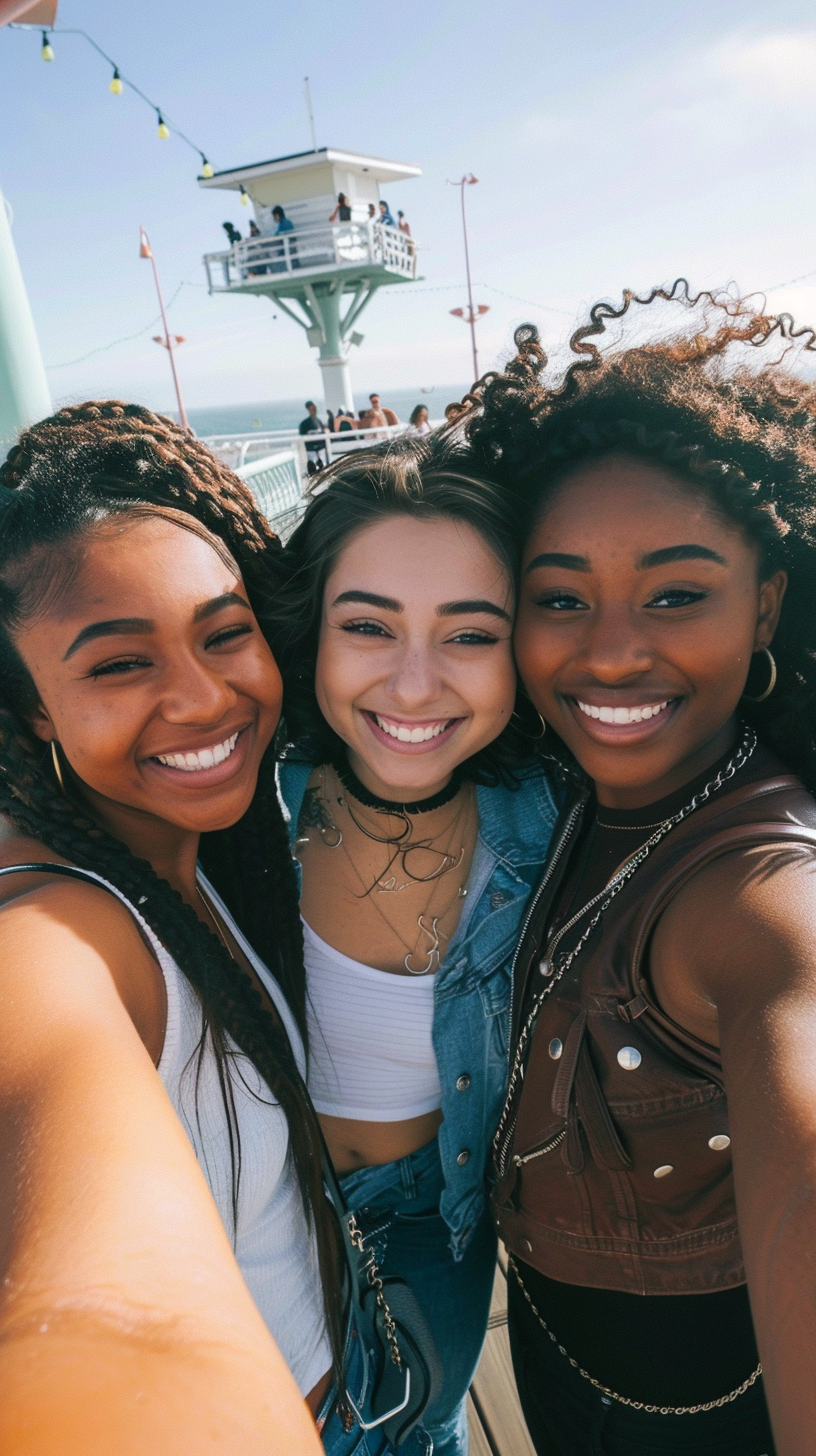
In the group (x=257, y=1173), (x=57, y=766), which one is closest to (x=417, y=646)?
(x=57, y=766)

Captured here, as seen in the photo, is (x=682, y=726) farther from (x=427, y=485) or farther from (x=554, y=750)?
(x=427, y=485)

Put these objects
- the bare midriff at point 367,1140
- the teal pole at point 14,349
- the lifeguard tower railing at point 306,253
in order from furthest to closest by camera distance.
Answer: the lifeguard tower railing at point 306,253 < the teal pole at point 14,349 < the bare midriff at point 367,1140

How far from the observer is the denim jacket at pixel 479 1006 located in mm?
1906

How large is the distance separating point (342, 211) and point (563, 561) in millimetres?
24330

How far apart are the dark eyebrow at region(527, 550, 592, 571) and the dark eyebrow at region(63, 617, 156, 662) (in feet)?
2.74

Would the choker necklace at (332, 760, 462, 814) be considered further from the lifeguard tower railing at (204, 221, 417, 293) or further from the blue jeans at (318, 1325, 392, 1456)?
the lifeguard tower railing at (204, 221, 417, 293)

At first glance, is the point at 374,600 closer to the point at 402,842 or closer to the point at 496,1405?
the point at 402,842

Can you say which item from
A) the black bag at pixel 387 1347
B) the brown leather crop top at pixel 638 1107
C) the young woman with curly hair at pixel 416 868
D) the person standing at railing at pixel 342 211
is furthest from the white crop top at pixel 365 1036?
the person standing at railing at pixel 342 211

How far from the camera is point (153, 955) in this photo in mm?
1317

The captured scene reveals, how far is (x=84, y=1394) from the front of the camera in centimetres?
61

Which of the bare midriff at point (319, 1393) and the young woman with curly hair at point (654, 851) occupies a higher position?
the young woman with curly hair at point (654, 851)

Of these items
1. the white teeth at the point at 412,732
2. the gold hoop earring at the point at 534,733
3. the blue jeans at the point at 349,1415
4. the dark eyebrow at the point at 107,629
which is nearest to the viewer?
the dark eyebrow at the point at 107,629

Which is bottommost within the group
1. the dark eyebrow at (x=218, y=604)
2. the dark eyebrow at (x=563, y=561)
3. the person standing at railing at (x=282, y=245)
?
the dark eyebrow at (x=563, y=561)

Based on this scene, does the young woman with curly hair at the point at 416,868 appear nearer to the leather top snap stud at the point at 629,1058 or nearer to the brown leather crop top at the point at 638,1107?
the brown leather crop top at the point at 638,1107
